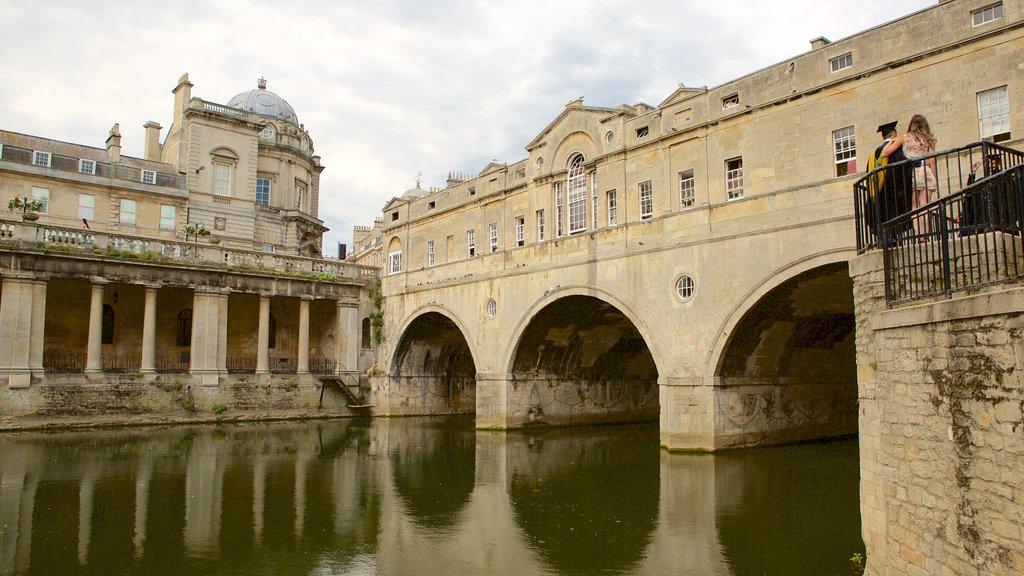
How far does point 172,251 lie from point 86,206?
9.90 meters

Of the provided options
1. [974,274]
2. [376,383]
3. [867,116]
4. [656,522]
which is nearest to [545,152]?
[867,116]

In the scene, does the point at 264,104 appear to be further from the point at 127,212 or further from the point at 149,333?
the point at 149,333

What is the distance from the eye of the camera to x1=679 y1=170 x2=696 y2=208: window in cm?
2016

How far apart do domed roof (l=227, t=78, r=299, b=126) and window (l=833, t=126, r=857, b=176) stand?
3584 centimetres

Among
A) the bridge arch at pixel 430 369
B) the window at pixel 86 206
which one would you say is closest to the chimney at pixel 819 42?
the bridge arch at pixel 430 369

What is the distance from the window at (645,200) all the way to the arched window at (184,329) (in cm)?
2265

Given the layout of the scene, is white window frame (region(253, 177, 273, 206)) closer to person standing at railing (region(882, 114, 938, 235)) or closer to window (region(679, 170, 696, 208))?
window (region(679, 170, 696, 208))

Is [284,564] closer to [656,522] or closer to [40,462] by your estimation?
[656,522]

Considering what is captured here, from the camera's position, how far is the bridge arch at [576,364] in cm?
2514

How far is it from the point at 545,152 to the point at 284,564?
1861cm

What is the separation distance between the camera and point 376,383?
109ft

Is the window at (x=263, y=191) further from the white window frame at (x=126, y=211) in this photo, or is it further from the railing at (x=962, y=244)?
the railing at (x=962, y=244)

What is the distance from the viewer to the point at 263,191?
42.5 metres

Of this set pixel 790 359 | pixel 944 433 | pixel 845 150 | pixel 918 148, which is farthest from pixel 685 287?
pixel 944 433
